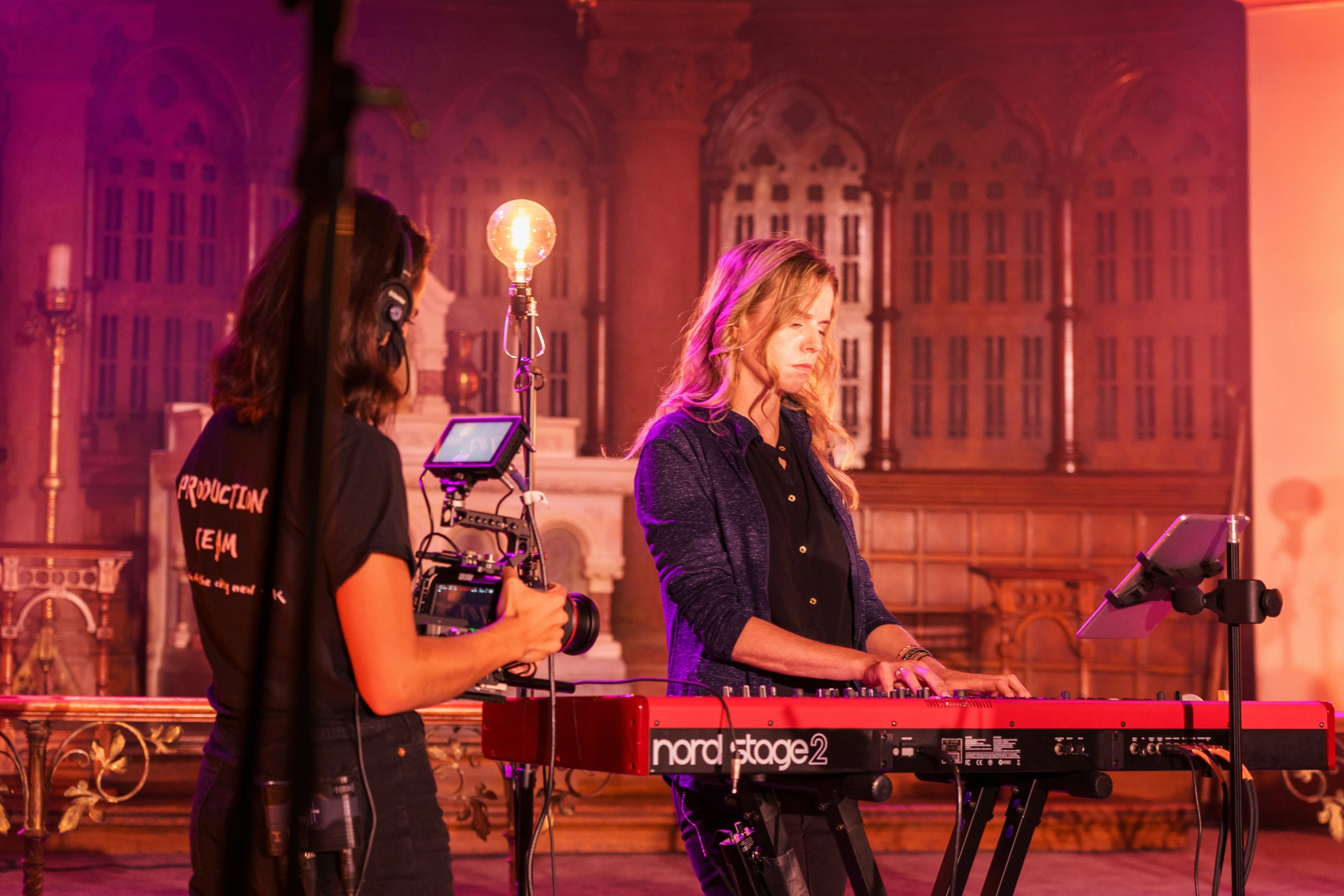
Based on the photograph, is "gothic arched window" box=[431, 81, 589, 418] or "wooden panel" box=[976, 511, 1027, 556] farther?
"gothic arched window" box=[431, 81, 589, 418]

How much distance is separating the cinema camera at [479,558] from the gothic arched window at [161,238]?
25.4 feet

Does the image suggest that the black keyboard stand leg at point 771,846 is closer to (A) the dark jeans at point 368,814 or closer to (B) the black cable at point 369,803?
(A) the dark jeans at point 368,814

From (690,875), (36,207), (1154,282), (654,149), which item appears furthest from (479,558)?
(1154,282)

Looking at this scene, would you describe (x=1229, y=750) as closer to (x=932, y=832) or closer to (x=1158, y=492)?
(x=932, y=832)

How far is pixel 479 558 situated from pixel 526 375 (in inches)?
45.0

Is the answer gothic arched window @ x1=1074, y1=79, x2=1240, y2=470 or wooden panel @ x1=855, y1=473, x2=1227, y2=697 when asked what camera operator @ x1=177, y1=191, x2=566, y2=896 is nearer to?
wooden panel @ x1=855, y1=473, x2=1227, y2=697

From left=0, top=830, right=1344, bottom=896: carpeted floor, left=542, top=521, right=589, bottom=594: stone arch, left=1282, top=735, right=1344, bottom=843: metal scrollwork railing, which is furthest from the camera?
left=542, top=521, right=589, bottom=594: stone arch

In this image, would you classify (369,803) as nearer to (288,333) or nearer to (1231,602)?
(288,333)

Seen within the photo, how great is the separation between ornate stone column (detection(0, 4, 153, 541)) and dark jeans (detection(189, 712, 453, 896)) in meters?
→ 7.77

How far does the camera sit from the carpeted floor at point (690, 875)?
485cm

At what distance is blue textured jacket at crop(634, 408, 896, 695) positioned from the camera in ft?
7.16

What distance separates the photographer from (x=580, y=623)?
1.89 metres

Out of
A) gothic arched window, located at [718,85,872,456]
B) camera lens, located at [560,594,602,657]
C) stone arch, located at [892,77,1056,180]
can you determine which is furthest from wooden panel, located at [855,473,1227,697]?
camera lens, located at [560,594,602,657]

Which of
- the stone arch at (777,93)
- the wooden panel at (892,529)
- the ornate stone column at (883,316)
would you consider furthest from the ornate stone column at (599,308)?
the wooden panel at (892,529)
